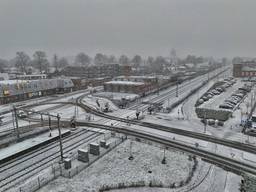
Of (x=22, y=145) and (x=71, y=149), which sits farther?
(x=22, y=145)

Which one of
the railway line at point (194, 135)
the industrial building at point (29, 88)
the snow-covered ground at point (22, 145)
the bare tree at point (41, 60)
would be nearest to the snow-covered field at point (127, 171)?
the railway line at point (194, 135)

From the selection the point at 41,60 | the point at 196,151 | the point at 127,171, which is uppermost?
the point at 41,60

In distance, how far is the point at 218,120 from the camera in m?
44.7

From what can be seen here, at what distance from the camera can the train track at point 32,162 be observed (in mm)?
24469

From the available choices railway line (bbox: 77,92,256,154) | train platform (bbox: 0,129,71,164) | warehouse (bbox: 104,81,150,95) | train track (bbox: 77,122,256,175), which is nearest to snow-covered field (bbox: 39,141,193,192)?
train track (bbox: 77,122,256,175)

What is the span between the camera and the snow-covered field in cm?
2344

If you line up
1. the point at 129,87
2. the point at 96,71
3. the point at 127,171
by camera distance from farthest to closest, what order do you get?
the point at 96,71, the point at 129,87, the point at 127,171

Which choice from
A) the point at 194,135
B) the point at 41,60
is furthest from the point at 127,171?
the point at 41,60

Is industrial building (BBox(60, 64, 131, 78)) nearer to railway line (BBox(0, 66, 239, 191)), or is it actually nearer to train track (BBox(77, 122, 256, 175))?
train track (BBox(77, 122, 256, 175))

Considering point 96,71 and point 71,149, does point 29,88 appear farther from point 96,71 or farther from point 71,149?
point 96,71

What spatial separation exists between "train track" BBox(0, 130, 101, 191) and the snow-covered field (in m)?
4.14

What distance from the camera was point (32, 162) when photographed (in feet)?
92.7

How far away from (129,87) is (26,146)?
A: 163ft

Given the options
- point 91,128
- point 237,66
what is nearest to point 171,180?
point 91,128
